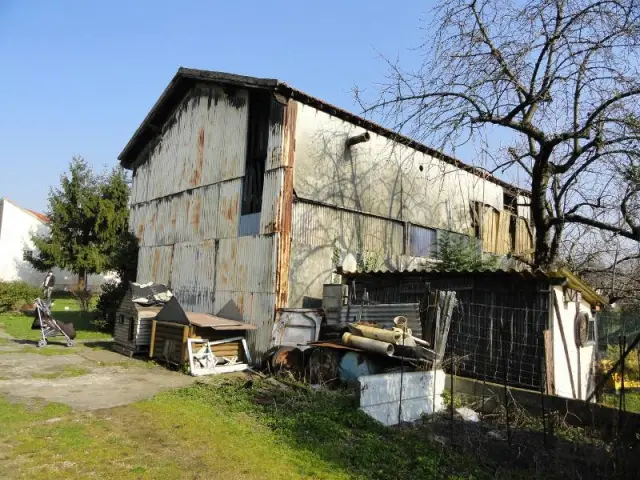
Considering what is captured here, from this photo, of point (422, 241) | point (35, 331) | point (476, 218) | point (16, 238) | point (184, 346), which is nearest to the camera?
point (184, 346)

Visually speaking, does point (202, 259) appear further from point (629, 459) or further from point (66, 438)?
point (629, 459)

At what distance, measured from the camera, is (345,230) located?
41.2 ft

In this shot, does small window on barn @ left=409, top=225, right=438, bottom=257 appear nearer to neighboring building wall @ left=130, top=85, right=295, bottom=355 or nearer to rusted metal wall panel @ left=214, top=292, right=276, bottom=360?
neighboring building wall @ left=130, top=85, right=295, bottom=355

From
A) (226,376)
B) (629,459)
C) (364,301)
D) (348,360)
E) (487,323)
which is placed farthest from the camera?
(364,301)

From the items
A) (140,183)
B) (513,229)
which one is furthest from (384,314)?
(513,229)

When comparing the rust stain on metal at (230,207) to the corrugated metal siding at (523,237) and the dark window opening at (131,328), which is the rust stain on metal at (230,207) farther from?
the corrugated metal siding at (523,237)

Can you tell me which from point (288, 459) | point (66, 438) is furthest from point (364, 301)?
point (66, 438)

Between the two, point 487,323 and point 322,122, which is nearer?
point 487,323

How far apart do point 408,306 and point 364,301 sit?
214cm

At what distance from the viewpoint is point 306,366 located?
9.05 m

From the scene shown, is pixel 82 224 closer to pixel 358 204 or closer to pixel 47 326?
pixel 47 326

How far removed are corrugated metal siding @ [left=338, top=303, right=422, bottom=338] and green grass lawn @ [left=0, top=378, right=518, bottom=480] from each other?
235 cm

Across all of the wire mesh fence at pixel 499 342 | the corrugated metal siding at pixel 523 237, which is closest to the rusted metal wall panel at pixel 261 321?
the wire mesh fence at pixel 499 342

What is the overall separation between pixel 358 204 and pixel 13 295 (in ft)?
64.1
